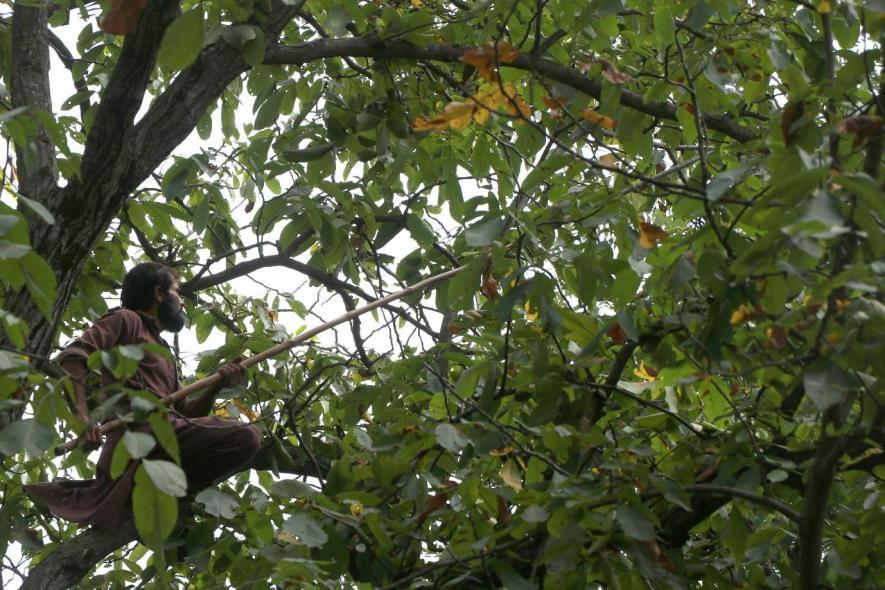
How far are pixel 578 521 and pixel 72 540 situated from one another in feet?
8.03

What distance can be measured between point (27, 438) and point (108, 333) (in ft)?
7.62

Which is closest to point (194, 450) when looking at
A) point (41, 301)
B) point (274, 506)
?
point (274, 506)

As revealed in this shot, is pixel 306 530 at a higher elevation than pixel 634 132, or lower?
lower

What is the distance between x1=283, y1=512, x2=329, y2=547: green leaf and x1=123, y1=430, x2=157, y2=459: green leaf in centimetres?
87

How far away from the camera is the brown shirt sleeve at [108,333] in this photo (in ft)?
13.6

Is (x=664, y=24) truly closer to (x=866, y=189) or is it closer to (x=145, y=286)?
(x=866, y=189)

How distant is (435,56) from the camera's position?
3.97 metres

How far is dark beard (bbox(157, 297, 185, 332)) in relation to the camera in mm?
4816

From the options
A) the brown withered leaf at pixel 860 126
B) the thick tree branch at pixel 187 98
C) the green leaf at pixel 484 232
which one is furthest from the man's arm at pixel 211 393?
the brown withered leaf at pixel 860 126

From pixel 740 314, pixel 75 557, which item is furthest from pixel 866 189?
pixel 75 557

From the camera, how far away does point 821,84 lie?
7.45 feet

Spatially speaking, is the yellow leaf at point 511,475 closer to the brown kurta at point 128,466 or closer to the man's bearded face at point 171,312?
the brown kurta at point 128,466

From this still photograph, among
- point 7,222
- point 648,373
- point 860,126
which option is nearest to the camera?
point 7,222

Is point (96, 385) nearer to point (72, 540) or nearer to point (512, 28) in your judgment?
point (72, 540)
